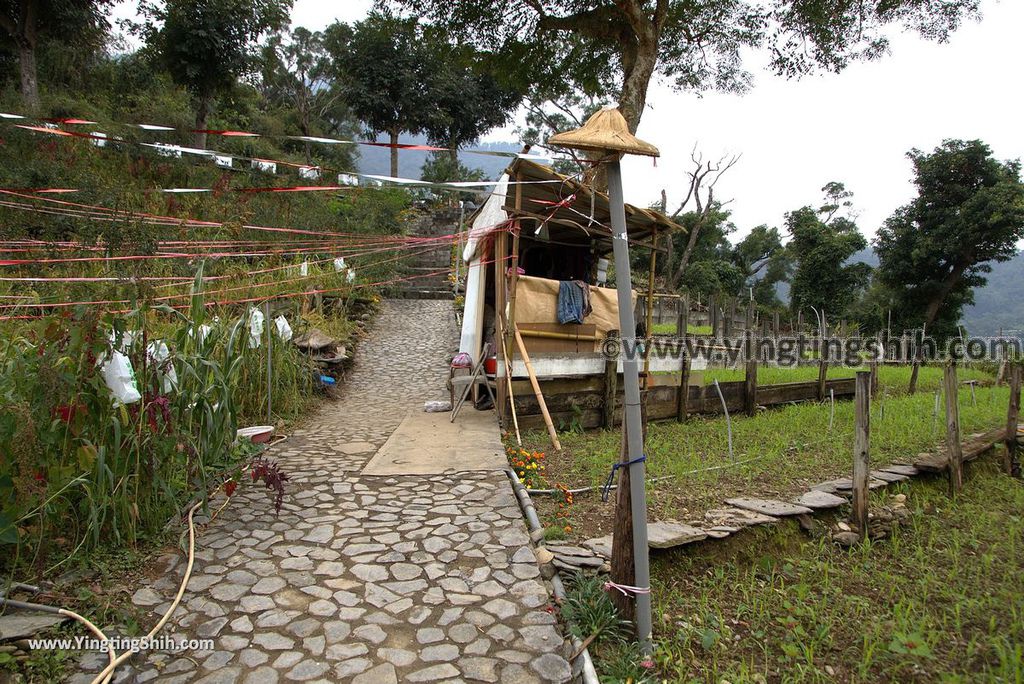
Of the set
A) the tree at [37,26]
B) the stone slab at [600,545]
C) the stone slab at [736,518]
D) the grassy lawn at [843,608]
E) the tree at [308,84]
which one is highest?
the tree at [308,84]

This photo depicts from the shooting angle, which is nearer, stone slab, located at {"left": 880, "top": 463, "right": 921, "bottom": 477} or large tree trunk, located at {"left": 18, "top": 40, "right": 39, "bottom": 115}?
stone slab, located at {"left": 880, "top": 463, "right": 921, "bottom": 477}

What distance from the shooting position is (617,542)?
2635 mm

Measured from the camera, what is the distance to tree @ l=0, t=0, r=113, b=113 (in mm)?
13656

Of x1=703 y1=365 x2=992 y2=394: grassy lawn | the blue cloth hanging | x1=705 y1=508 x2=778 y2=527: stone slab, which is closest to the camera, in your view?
x1=705 y1=508 x2=778 y2=527: stone slab

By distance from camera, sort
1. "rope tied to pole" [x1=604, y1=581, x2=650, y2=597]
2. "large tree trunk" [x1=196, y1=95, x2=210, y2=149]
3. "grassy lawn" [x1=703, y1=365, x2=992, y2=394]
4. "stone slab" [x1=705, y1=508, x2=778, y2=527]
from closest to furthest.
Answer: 1. "rope tied to pole" [x1=604, y1=581, x2=650, y2=597]
2. "stone slab" [x1=705, y1=508, x2=778, y2=527]
3. "grassy lawn" [x1=703, y1=365, x2=992, y2=394]
4. "large tree trunk" [x1=196, y1=95, x2=210, y2=149]

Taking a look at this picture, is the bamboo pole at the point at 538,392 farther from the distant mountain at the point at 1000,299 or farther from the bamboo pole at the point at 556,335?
the distant mountain at the point at 1000,299

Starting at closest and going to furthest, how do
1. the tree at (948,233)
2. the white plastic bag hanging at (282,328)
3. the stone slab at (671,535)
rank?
the stone slab at (671,535) < the white plastic bag hanging at (282,328) < the tree at (948,233)

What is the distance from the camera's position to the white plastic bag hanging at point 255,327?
579cm

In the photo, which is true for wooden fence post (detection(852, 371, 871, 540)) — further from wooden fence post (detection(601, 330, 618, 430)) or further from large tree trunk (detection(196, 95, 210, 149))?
large tree trunk (detection(196, 95, 210, 149))

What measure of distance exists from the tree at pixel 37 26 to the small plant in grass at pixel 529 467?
15411 mm

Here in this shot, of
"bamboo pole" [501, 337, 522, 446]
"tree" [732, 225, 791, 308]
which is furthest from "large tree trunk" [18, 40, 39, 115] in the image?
"tree" [732, 225, 791, 308]

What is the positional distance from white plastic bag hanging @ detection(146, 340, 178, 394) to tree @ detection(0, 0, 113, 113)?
46.4ft

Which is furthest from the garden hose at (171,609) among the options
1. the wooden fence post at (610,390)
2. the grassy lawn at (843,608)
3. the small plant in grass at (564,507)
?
the wooden fence post at (610,390)

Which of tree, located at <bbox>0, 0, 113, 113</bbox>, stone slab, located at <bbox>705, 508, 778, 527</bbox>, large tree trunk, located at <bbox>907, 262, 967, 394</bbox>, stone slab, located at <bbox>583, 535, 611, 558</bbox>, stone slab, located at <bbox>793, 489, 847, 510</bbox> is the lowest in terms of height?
stone slab, located at <bbox>583, 535, 611, 558</bbox>
